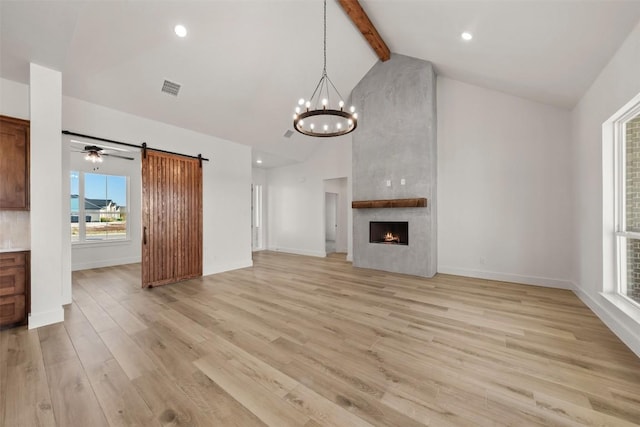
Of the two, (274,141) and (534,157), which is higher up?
(274,141)

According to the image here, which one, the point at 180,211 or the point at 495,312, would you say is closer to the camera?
the point at 495,312

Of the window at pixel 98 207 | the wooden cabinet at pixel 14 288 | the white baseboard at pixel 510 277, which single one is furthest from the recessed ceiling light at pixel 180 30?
the white baseboard at pixel 510 277

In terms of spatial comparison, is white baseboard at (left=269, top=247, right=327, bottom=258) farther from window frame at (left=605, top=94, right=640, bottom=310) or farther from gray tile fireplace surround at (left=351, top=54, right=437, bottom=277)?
window frame at (left=605, top=94, right=640, bottom=310)

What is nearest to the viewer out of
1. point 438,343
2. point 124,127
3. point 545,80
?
point 438,343

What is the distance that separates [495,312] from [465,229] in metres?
2.28

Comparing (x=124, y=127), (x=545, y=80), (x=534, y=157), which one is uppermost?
(x=545, y=80)

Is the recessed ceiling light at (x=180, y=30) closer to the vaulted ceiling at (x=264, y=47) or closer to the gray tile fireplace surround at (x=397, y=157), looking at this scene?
the vaulted ceiling at (x=264, y=47)

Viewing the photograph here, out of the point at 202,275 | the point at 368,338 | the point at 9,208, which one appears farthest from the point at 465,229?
the point at 9,208

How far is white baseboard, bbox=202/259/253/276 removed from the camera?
18.1 feet

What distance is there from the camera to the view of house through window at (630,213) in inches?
111

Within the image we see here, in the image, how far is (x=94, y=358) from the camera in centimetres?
234

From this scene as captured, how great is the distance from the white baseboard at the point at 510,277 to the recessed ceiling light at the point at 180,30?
6180 mm

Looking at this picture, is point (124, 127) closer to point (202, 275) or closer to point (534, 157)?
point (202, 275)

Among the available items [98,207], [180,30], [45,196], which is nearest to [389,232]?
[180,30]
